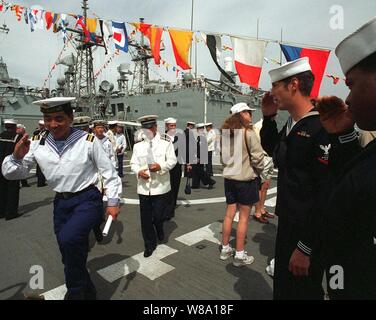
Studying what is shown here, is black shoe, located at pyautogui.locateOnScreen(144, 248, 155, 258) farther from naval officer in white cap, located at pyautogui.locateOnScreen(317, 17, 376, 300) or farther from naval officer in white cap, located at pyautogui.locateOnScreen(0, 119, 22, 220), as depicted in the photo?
naval officer in white cap, located at pyautogui.locateOnScreen(0, 119, 22, 220)

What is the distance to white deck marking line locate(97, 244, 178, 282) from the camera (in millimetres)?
3342

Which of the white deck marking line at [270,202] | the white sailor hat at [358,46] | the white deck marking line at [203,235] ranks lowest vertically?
the white deck marking line at [203,235]

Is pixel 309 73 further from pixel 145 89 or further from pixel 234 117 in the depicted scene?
pixel 145 89

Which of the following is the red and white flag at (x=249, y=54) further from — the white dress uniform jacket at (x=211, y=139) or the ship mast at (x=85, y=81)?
the ship mast at (x=85, y=81)

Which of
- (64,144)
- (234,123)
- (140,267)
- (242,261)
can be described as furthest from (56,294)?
(234,123)

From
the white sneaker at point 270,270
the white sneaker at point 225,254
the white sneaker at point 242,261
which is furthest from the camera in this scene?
the white sneaker at point 225,254

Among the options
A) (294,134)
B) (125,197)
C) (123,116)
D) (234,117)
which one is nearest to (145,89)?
(123,116)

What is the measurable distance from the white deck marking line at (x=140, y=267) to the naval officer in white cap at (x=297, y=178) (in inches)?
68.9

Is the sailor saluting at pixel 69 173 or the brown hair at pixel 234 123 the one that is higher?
the brown hair at pixel 234 123

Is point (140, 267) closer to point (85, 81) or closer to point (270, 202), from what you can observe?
point (270, 202)

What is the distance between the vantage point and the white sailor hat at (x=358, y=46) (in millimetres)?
1051

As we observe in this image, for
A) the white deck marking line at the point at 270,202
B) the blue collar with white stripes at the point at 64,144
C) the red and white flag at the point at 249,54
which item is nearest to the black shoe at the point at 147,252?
the blue collar with white stripes at the point at 64,144

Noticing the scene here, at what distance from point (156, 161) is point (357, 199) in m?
3.23
